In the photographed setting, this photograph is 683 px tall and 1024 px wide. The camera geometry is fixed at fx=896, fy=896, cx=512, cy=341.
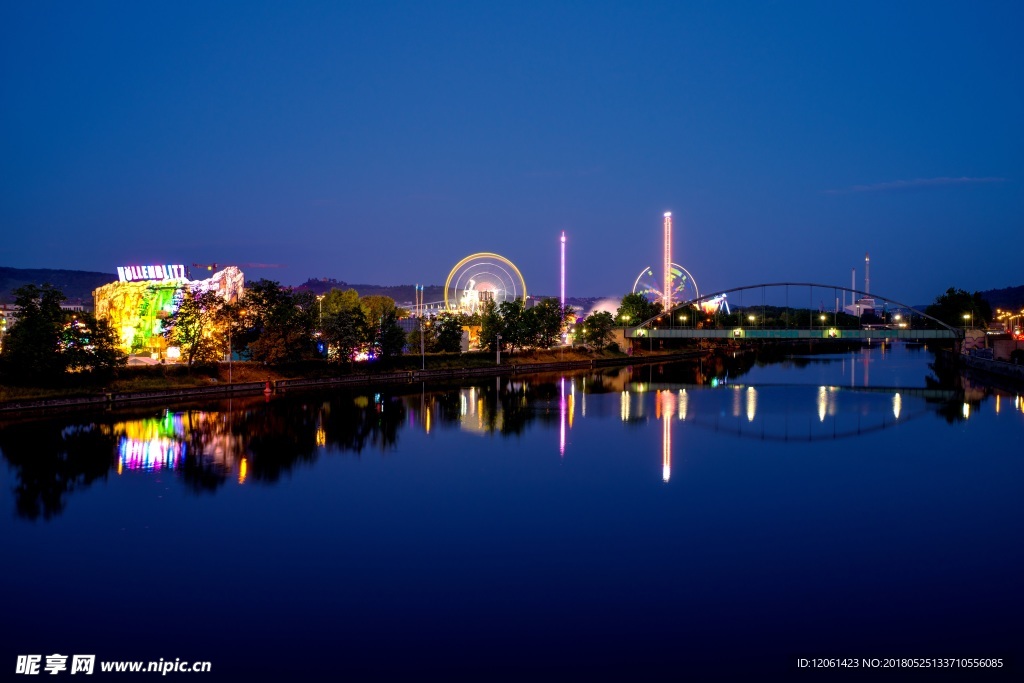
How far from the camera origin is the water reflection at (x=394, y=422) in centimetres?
2592

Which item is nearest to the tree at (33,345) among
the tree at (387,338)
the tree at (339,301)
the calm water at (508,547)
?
the calm water at (508,547)

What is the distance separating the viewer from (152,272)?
64125 mm

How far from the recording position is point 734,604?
14367mm

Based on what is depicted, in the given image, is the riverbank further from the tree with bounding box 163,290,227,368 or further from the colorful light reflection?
the colorful light reflection

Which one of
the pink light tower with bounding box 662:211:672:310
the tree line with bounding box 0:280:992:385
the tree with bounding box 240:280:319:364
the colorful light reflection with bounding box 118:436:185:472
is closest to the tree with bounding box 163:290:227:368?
the tree line with bounding box 0:280:992:385

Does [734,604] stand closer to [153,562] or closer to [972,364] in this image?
[153,562]

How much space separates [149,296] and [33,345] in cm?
2535

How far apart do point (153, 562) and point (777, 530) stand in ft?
41.2

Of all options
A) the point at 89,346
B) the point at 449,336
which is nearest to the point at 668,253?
the point at 449,336

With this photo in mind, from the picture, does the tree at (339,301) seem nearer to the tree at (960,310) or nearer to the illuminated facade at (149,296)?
the illuminated facade at (149,296)

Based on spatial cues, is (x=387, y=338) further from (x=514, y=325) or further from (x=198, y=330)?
(x=514, y=325)

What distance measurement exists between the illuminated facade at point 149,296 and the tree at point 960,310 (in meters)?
72.5

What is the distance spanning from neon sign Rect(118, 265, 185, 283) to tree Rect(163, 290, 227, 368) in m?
15.1

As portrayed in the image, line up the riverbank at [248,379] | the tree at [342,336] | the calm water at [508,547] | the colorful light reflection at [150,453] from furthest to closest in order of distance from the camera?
the tree at [342,336] < the riverbank at [248,379] < the colorful light reflection at [150,453] < the calm water at [508,547]
